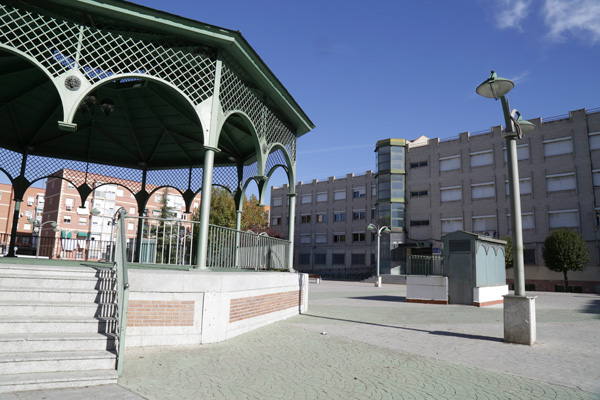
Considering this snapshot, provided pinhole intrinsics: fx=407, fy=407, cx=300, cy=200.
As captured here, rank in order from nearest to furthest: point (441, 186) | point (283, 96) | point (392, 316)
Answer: point (283, 96)
point (392, 316)
point (441, 186)

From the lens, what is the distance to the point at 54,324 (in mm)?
5027

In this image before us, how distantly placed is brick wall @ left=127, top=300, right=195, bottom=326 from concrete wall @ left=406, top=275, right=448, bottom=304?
1207 centimetres

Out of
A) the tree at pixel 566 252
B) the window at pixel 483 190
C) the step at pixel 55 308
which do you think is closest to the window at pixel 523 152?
the window at pixel 483 190

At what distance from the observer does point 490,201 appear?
41.4m

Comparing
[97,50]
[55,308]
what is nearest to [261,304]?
[55,308]

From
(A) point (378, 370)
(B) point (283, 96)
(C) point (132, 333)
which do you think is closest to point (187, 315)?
(C) point (132, 333)

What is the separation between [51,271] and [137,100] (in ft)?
22.3

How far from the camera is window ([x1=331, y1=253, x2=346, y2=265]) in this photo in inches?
2164

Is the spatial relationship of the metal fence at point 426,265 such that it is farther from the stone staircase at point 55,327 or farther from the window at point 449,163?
the window at point 449,163

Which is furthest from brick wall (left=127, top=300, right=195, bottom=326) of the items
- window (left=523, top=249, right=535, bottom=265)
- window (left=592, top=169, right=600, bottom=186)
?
window (left=592, top=169, right=600, bottom=186)

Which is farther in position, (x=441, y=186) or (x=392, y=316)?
(x=441, y=186)

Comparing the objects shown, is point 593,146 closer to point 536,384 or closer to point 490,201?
point 490,201

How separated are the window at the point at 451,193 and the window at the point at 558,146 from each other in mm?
8909

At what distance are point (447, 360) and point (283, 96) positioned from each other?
7.24m
